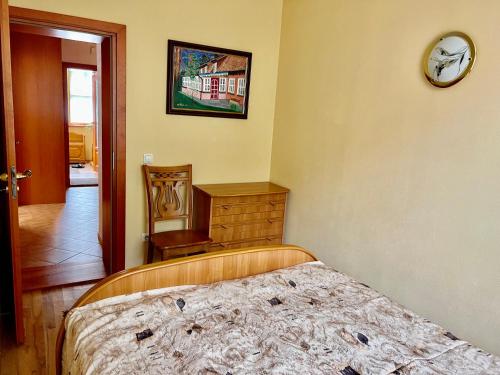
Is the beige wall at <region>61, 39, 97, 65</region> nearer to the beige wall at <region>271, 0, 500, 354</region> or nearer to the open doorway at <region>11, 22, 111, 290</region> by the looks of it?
the open doorway at <region>11, 22, 111, 290</region>

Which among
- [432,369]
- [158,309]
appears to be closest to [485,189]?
[432,369]

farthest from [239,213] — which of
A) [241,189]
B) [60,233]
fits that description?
[60,233]

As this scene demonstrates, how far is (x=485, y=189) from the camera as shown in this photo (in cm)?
185

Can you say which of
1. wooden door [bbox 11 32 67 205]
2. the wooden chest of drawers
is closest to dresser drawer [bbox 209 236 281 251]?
the wooden chest of drawers

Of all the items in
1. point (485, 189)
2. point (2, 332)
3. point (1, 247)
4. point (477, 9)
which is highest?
point (477, 9)

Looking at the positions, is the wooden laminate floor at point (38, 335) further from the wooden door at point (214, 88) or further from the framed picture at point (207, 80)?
the wooden door at point (214, 88)

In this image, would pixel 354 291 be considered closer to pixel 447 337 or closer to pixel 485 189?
pixel 447 337

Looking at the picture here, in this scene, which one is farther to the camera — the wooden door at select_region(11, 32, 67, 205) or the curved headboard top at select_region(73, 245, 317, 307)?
the wooden door at select_region(11, 32, 67, 205)

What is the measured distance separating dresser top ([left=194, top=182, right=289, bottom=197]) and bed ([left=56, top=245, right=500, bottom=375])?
1251mm

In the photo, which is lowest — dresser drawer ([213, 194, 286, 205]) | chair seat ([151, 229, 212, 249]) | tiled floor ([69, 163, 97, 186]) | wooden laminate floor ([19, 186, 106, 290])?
wooden laminate floor ([19, 186, 106, 290])

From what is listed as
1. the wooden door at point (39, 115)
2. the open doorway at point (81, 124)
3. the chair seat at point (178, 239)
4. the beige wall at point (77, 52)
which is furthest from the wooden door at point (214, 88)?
the open doorway at point (81, 124)

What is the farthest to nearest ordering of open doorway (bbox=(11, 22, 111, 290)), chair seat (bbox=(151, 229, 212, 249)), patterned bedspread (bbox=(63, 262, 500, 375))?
open doorway (bbox=(11, 22, 111, 290))
chair seat (bbox=(151, 229, 212, 249))
patterned bedspread (bbox=(63, 262, 500, 375))

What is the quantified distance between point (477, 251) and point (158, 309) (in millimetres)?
1651

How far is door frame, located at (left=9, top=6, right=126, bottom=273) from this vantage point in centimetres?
246
